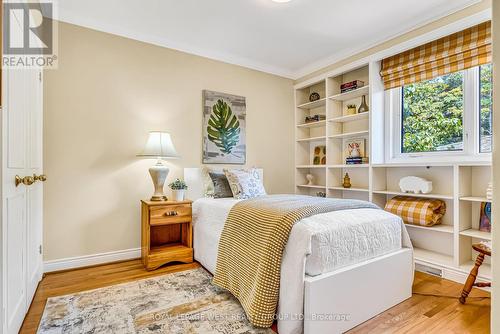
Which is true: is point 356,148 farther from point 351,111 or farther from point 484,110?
point 484,110

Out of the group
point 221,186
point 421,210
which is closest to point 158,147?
point 221,186

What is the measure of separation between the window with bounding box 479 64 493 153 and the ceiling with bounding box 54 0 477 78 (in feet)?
2.16

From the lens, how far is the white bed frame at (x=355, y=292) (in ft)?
4.86

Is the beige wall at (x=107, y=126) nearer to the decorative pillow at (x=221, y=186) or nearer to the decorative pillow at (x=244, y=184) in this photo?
the decorative pillow at (x=221, y=186)

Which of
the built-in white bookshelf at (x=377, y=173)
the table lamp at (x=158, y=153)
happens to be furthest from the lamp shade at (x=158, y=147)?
the built-in white bookshelf at (x=377, y=173)

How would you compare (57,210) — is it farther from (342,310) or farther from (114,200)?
(342,310)

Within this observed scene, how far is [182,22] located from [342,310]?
2.95 metres

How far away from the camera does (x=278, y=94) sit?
409 cm

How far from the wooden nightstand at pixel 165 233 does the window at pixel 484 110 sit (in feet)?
9.56

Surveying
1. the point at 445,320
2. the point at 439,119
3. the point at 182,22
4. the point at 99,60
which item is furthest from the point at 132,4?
the point at 445,320

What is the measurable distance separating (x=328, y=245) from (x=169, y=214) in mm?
1697

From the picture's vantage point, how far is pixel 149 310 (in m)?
1.83

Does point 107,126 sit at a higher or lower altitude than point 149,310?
higher

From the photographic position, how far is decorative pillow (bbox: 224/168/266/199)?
2855 mm
